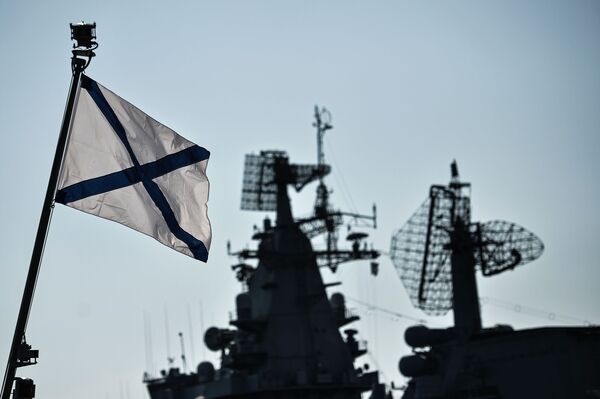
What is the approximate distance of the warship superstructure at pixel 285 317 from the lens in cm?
5716

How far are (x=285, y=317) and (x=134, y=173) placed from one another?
47241 mm

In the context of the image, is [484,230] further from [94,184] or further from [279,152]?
[94,184]

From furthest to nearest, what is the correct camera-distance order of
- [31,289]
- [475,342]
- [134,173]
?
[475,342], [134,173], [31,289]

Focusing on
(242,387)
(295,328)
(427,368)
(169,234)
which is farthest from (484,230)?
(169,234)

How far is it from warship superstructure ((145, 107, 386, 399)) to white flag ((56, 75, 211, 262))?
1745 inches

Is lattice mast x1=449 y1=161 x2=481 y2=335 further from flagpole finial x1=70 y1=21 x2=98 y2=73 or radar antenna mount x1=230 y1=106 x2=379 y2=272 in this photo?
flagpole finial x1=70 y1=21 x2=98 y2=73

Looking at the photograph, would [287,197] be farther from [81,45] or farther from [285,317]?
[81,45]

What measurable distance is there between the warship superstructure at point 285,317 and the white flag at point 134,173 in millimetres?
44313

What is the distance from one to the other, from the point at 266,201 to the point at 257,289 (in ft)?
17.1

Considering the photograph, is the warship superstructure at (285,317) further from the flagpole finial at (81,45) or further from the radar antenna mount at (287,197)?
the flagpole finial at (81,45)

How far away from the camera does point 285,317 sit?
192 feet

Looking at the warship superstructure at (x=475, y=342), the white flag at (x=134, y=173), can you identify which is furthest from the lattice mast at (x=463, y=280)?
the white flag at (x=134, y=173)

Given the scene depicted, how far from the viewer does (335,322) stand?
60375 mm

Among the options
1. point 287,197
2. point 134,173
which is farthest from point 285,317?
point 134,173
